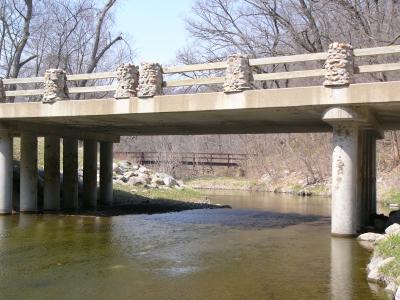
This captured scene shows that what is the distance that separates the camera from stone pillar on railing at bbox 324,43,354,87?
1471cm

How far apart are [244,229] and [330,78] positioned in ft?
19.0

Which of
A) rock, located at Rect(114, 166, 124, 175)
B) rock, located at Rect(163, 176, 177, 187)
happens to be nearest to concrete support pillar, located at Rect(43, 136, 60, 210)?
rock, located at Rect(114, 166, 124, 175)

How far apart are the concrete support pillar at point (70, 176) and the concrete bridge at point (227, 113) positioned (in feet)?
0.14

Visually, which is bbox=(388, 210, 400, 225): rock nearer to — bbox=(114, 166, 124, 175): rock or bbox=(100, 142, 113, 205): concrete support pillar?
bbox=(100, 142, 113, 205): concrete support pillar

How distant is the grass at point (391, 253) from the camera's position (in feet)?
32.1

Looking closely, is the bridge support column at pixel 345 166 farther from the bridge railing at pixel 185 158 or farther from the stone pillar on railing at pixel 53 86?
the bridge railing at pixel 185 158

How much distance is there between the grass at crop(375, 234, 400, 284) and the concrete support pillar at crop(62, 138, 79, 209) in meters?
15.2

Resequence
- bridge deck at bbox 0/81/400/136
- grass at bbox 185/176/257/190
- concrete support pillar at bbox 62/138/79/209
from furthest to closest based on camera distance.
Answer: grass at bbox 185/176/257/190, concrete support pillar at bbox 62/138/79/209, bridge deck at bbox 0/81/400/136

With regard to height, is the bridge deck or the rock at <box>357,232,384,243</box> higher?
the bridge deck

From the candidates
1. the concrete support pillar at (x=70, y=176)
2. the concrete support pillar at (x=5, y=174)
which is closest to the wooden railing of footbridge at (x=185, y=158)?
the concrete support pillar at (x=70, y=176)

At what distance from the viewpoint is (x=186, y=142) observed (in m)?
73.9

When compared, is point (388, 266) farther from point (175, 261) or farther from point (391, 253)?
point (175, 261)

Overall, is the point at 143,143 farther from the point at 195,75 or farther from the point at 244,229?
the point at 244,229

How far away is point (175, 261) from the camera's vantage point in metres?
12.3
